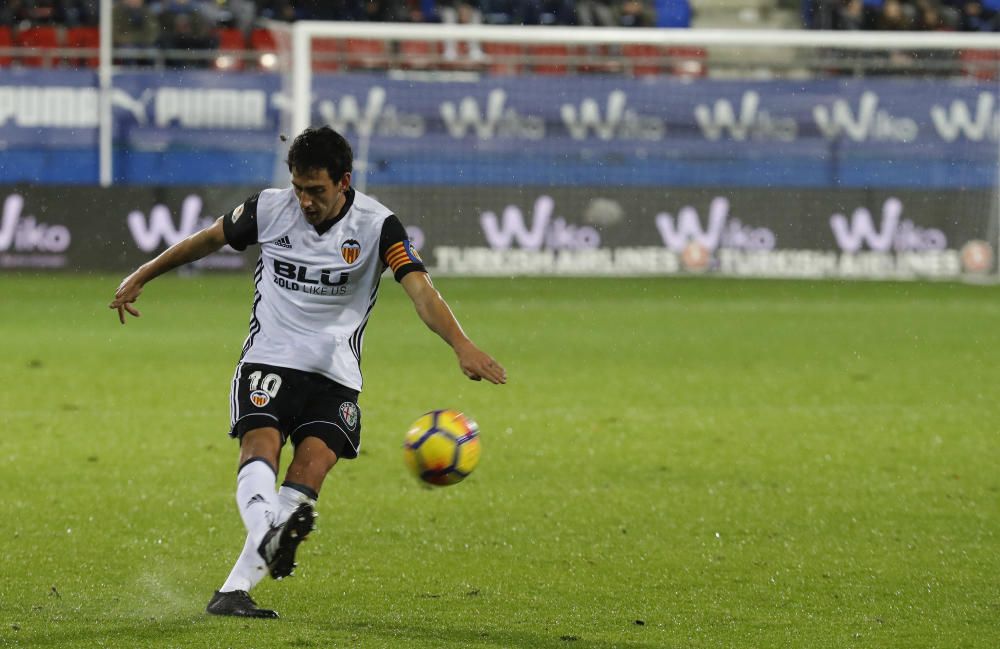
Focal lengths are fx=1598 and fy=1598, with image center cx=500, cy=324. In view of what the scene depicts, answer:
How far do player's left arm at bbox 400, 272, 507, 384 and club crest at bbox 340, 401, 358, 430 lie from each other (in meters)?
0.44

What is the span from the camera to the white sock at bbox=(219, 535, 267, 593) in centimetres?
538

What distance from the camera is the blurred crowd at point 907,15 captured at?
25.9 meters

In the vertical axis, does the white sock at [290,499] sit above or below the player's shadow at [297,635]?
above

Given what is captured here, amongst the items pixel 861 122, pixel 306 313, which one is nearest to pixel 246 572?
pixel 306 313

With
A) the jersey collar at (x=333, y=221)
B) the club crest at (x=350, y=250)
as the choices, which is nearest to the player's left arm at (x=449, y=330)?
the club crest at (x=350, y=250)

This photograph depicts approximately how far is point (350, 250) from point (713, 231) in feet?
52.8

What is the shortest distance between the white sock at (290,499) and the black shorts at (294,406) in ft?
0.66

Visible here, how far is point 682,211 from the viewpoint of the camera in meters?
21.4

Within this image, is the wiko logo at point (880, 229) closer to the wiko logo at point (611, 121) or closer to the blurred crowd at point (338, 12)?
the wiko logo at point (611, 121)

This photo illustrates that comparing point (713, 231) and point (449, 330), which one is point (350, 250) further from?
point (713, 231)

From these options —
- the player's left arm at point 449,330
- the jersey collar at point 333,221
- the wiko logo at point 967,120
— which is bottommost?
the wiko logo at point 967,120

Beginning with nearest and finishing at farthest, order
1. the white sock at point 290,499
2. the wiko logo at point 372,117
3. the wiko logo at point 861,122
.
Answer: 1. the white sock at point 290,499
2. the wiko logo at point 372,117
3. the wiko logo at point 861,122

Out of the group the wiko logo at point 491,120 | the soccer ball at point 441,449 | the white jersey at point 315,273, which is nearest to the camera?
the soccer ball at point 441,449

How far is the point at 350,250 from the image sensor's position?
564 cm
